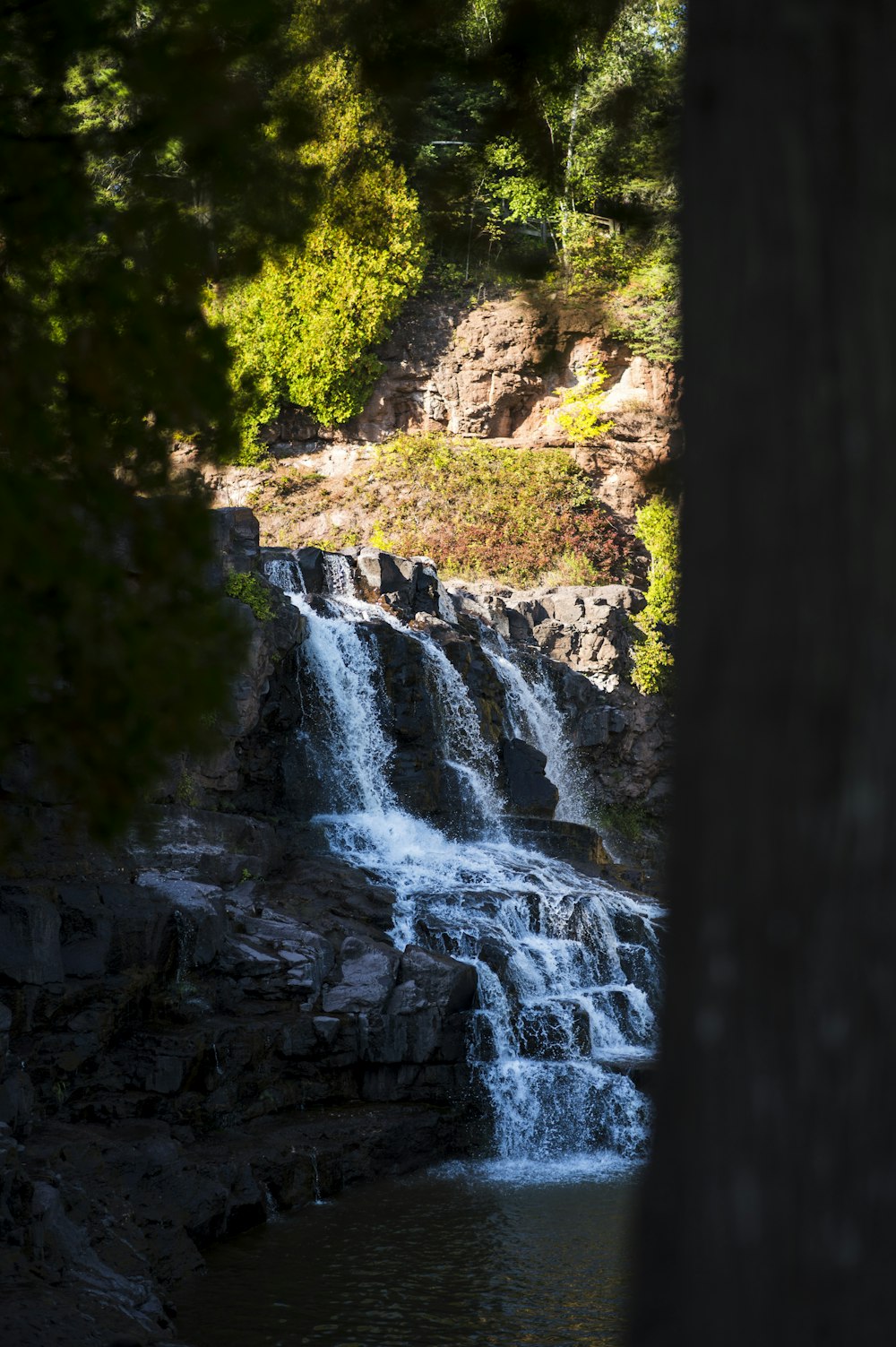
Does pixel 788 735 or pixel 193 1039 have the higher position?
pixel 788 735

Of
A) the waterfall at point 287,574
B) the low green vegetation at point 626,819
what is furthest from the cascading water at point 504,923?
the low green vegetation at point 626,819

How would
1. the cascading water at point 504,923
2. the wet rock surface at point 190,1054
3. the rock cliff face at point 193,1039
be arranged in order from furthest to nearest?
the cascading water at point 504,923
the wet rock surface at point 190,1054
the rock cliff face at point 193,1039

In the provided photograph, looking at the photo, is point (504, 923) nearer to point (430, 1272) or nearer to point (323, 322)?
point (430, 1272)

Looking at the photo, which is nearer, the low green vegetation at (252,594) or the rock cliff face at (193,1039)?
the rock cliff face at (193,1039)

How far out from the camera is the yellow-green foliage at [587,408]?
88.5 feet

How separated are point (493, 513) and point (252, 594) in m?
11.2

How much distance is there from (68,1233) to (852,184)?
629 cm

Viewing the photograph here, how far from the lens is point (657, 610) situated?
74.8 ft

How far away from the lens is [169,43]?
3750mm

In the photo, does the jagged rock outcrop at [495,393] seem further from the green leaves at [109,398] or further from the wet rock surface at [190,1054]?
the green leaves at [109,398]

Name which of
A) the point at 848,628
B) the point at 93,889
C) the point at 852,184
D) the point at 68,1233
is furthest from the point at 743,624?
the point at 93,889

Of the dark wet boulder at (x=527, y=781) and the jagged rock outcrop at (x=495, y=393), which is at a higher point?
the jagged rock outcrop at (x=495, y=393)

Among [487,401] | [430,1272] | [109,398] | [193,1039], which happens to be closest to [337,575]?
[487,401]

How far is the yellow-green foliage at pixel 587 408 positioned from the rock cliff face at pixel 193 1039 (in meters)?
12.8
